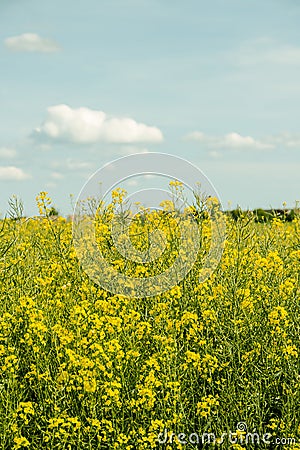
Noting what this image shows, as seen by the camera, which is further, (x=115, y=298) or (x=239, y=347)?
(x=115, y=298)

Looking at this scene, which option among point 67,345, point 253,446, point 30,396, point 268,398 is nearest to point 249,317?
point 268,398

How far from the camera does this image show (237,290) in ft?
14.1

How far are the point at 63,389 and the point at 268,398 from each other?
4.09 ft

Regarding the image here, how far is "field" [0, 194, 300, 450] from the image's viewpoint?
146 inches

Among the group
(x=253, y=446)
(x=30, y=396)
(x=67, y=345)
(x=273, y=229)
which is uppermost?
(x=273, y=229)

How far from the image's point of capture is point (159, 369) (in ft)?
12.4

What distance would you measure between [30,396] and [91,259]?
131cm

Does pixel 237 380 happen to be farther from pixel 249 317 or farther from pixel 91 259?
pixel 91 259

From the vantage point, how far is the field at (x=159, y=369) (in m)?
3.70

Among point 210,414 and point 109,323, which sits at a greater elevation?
point 109,323

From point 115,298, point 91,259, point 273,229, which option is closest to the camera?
point 115,298

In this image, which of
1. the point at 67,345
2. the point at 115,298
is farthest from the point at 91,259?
the point at 67,345

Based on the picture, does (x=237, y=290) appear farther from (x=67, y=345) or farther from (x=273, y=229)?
(x=273, y=229)

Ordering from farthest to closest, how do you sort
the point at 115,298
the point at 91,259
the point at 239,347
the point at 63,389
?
the point at 91,259 → the point at 115,298 → the point at 239,347 → the point at 63,389
